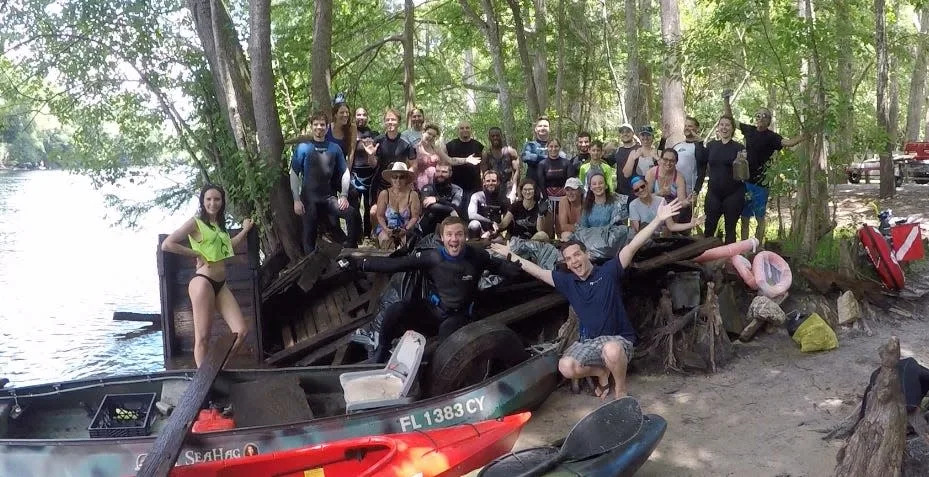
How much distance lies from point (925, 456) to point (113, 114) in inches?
528

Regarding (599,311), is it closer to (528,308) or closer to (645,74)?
(528,308)

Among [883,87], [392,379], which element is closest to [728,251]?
[392,379]

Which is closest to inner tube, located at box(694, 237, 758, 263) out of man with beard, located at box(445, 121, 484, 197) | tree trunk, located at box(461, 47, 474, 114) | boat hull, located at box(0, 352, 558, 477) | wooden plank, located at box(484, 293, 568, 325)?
wooden plank, located at box(484, 293, 568, 325)

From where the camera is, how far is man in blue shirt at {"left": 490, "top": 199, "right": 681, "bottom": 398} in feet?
20.4

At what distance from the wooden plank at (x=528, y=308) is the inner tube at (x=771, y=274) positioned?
2028mm

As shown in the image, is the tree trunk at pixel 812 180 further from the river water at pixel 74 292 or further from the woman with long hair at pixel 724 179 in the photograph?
the river water at pixel 74 292

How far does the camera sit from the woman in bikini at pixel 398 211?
911cm

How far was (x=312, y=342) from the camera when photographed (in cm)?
846

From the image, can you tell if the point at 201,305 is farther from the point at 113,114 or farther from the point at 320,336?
the point at 113,114

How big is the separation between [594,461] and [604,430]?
0.28 m

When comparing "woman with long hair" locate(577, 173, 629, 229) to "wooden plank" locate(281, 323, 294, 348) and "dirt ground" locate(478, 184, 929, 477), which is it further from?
"wooden plank" locate(281, 323, 294, 348)

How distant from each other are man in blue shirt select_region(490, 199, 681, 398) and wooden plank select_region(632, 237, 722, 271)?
1351 mm

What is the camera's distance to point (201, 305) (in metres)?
6.93

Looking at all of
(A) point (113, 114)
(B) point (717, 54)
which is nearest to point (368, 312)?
(B) point (717, 54)
